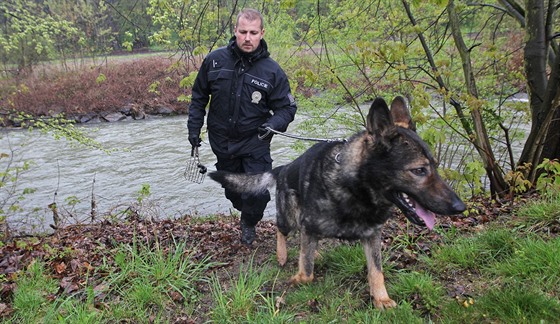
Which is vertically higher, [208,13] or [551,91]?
[208,13]

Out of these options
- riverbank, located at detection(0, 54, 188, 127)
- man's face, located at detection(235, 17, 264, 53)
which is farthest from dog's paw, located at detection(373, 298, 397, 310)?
riverbank, located at detection(0, 54, 188, 127)

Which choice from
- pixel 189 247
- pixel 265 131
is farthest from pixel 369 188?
pixel 189 247

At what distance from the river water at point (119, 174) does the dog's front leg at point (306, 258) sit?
3904 millimetres

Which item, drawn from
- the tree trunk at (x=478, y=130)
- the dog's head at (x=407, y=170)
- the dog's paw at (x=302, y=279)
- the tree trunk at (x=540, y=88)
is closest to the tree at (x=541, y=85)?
the tree trunk at (x=540, y=88)

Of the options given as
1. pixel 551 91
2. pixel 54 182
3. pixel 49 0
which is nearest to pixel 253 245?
pixel 551 91

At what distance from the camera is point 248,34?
4.01 metres

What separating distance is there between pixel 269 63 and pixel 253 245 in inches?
81.4

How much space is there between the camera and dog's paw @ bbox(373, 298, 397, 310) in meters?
2.81

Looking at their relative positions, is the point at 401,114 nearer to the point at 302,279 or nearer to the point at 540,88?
the point at 302,279

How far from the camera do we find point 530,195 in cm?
490

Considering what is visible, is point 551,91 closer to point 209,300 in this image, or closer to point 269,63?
point 269,63

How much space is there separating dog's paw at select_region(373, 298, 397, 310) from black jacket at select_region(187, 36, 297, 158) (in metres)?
2.03

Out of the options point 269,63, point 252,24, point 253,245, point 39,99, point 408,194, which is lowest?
point 39,99

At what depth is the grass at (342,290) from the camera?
8.31ft
